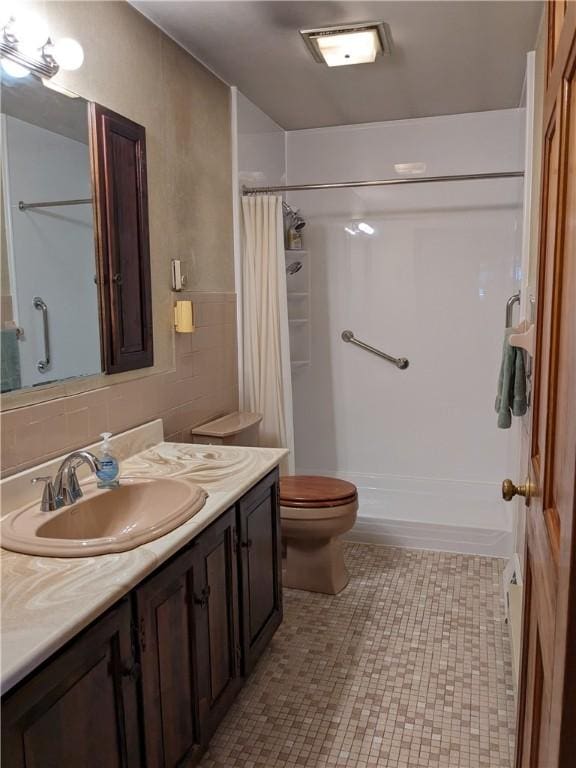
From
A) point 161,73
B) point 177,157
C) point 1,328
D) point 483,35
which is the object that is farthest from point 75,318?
point 483,35

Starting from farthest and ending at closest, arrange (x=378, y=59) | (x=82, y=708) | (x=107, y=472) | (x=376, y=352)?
(x=376, y=352) < (x=378, y=59) < (x=107, y=472) < (x=82, y=708)

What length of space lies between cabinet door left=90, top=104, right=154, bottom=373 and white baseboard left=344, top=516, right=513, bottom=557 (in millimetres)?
1737

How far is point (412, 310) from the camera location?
4031 mm

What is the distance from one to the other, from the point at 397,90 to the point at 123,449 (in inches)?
92.8

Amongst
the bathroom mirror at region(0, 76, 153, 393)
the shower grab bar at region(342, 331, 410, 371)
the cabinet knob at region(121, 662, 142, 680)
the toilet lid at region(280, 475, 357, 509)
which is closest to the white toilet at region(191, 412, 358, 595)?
the toilet lid at region(280, 475, 357, 509)

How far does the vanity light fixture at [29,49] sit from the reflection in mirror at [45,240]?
1.5 inches

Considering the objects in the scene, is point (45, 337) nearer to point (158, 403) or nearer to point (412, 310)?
point (158, 403)

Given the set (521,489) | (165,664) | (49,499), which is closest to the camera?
(521,489)

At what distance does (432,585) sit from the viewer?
3023 millimetres

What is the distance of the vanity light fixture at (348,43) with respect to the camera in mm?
2418

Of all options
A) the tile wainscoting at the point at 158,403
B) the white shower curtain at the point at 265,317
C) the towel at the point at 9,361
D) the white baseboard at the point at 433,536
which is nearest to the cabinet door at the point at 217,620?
the tile wainscoting at the point at 158,403

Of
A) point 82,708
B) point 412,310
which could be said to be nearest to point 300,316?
point 412,310

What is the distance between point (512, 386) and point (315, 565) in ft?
4.03

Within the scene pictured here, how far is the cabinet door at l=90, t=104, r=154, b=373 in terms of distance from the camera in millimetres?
2111
